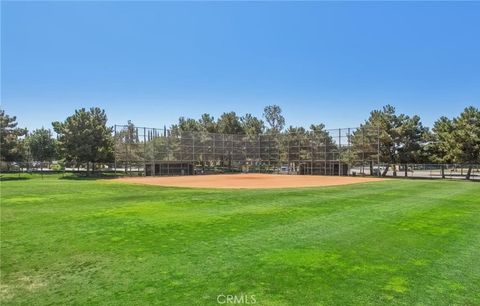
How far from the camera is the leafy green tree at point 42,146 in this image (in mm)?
70312

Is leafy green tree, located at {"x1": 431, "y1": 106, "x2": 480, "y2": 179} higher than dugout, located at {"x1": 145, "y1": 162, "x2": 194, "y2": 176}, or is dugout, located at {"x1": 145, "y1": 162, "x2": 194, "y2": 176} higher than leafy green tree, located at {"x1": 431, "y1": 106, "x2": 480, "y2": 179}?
leafy green tree, located at {"x1": 431, "y1": 106, "x2": 480, "y2": 179}

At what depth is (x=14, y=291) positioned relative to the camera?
5934mm

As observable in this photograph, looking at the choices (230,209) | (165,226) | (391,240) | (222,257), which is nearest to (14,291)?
(222,257)

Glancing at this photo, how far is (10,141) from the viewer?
43438 millimetres

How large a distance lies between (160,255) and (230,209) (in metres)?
7.28

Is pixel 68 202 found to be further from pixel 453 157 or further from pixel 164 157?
pixel 453 157

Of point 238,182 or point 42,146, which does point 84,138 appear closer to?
point 238,182

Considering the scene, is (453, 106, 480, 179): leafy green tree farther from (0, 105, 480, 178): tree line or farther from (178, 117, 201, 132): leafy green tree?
(178, 117, 201, 132): leafy green tree

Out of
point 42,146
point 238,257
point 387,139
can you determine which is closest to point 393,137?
point 387,139
